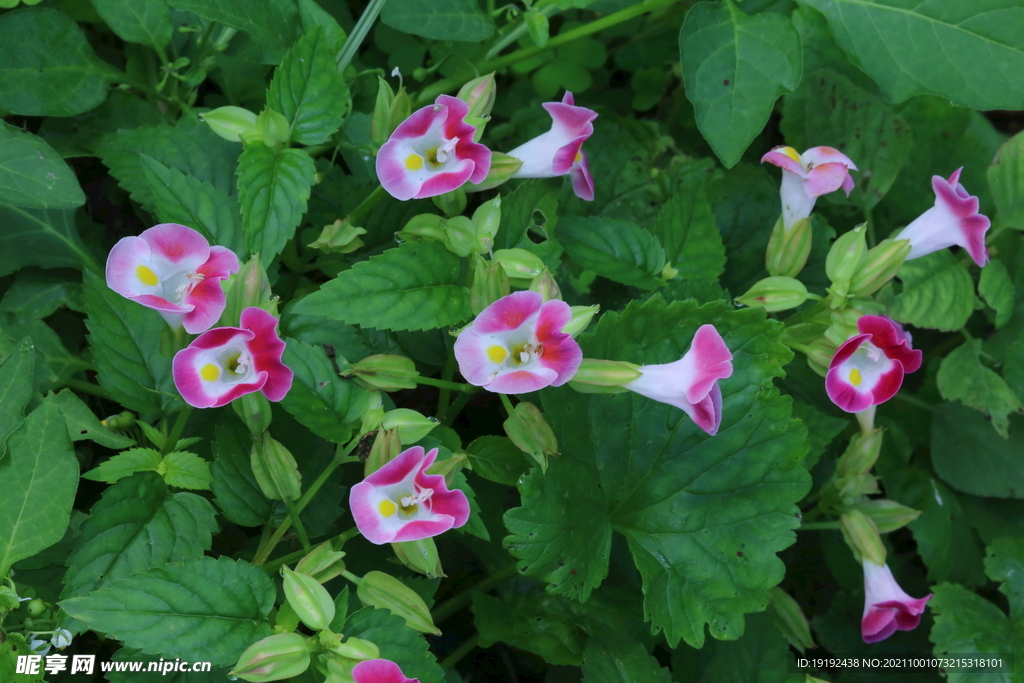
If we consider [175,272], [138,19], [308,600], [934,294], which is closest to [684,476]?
[308,600]

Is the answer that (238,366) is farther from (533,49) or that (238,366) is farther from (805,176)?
(805,176)

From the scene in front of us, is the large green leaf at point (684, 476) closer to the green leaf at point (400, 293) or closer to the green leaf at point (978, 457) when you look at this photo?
the green leaf at point (400, 293)

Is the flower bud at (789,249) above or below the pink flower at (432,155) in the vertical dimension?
below

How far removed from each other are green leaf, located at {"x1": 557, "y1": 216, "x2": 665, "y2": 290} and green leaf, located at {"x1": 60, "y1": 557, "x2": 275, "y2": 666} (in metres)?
0.71

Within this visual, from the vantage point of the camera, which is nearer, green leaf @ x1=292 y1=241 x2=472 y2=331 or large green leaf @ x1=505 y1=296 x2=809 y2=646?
green leaf @ x1=292 y1=241 x2=472 y2=331

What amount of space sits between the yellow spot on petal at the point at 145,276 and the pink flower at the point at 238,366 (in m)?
0.11

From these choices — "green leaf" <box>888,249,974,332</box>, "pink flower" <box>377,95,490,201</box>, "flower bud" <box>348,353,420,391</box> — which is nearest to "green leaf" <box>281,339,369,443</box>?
"flower bud" <box>348,353,420,391</box>

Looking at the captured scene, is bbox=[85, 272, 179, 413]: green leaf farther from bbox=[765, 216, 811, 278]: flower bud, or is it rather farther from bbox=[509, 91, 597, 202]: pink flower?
bbox=[765, 216, 811, 278]: flower bud

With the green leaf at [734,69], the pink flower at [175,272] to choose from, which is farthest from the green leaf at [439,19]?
the pink flower at [175,272]

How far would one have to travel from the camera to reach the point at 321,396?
41.1 inches

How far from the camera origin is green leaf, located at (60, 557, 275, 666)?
2.93ft

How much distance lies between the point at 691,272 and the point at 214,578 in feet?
2.96

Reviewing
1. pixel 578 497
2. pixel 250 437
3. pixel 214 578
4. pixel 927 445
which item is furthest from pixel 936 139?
pixel 214 578

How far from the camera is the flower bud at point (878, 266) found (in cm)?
120
